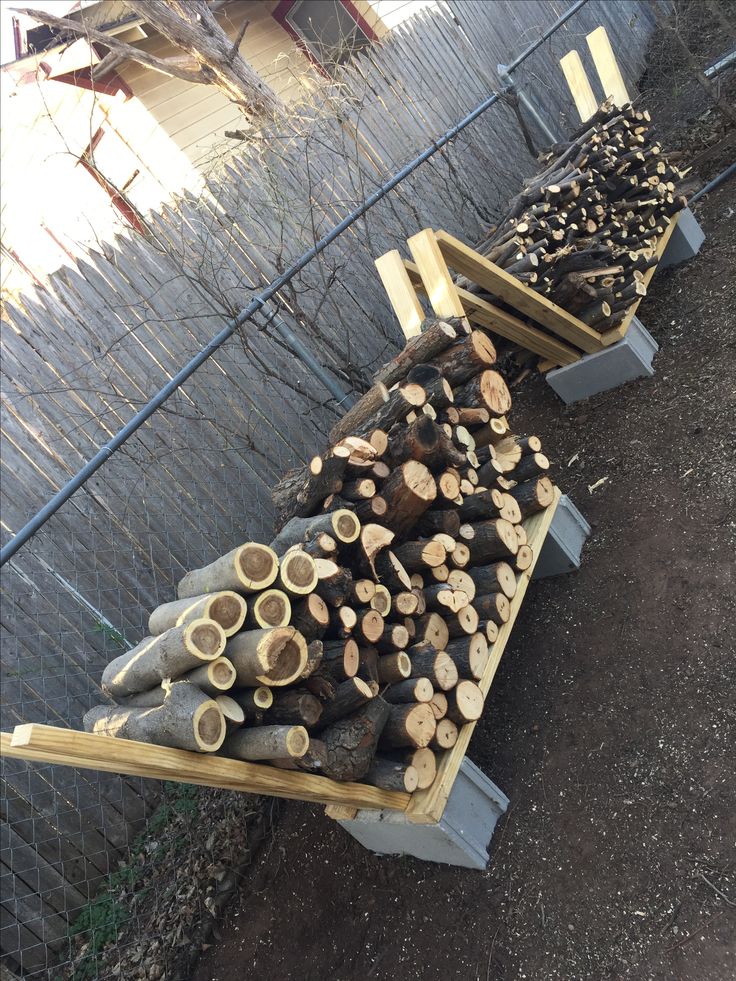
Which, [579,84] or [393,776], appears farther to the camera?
[579,84]

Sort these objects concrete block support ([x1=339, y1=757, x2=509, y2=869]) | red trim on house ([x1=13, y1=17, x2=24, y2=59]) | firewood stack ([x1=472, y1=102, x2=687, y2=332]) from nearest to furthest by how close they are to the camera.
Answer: concrete block support ([x1=339, y1=757, x2=509, y2=869]), firewood stack ([x1=472, y1=102, x2=687, y2=332]), red trim on house ([x1=13, y1=17, x2=24, y2=59])

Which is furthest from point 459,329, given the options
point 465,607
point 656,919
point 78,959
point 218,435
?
point 78,959

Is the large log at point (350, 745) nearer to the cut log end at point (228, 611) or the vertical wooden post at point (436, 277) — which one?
the cut log end at point (228, 611)

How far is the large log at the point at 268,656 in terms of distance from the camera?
2.55 metres

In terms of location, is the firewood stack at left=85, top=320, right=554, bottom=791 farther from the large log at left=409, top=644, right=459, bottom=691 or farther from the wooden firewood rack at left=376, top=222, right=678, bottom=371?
the wooden firewood rack at left=376, top=222, right=678, bottom=371

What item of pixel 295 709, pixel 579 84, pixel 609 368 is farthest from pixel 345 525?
pixel 579 84

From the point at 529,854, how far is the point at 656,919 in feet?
2.00

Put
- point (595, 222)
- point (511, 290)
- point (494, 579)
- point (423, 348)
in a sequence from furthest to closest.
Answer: point (595, 222) → point (511, 290) → point (423, 348) → point (494, 579)

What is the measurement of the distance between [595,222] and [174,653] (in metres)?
4.42

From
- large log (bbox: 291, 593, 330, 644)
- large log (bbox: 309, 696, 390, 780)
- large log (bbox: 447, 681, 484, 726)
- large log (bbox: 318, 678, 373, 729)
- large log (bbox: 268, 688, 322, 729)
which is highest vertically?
large log (bbox: 291, 593, 330, 644)

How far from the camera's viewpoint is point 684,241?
5750mm

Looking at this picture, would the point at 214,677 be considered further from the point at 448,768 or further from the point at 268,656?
the point at 448,768

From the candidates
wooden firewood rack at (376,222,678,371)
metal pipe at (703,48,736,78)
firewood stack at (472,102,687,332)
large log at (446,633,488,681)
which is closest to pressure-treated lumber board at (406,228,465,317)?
wooden firewood rack at (376,222,678,371)

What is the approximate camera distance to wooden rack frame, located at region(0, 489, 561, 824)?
2.03 m
